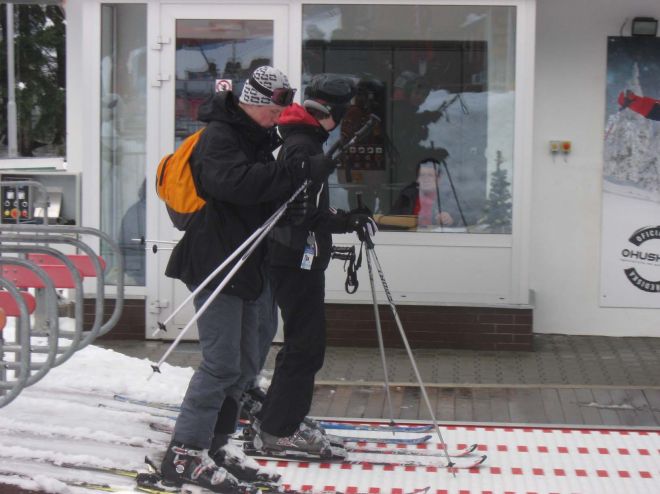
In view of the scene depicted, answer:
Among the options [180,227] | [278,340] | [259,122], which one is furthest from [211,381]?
[278,340]

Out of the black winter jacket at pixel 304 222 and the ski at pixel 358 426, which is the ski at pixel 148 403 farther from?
the black winter jacket at pixel 304 222

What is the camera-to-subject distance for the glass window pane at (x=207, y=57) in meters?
8.58

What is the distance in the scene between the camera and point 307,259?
17.8 ft

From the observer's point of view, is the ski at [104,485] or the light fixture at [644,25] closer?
the ski at [104,485]

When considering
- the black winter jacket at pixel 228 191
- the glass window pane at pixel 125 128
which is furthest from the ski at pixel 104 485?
the glass window pane at pixel 125 128

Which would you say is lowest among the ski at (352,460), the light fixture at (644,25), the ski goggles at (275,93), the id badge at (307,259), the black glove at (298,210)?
the ski at (352,460)

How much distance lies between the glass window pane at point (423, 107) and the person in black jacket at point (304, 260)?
3045 millimetres

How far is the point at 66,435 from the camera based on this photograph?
5852 millimetres

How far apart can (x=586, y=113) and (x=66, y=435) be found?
503cm

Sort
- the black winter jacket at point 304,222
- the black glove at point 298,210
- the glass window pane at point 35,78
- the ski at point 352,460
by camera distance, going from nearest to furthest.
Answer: the black glove at point 298,210 → the black winter jacket at point 304,222 → the ski at point 352,460 → the glass window pane at point 35,78

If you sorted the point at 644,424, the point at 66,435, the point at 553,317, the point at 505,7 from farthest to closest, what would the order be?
the point at 553,317
the point at 505,7
the point at 644,424
the point at 66,435

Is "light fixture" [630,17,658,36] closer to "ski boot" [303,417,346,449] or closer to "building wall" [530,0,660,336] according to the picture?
"building wall" [530,0,660,336]

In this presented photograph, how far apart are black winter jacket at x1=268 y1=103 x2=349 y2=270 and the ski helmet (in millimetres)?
75

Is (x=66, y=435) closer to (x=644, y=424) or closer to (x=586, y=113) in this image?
(x=644, y=424)
